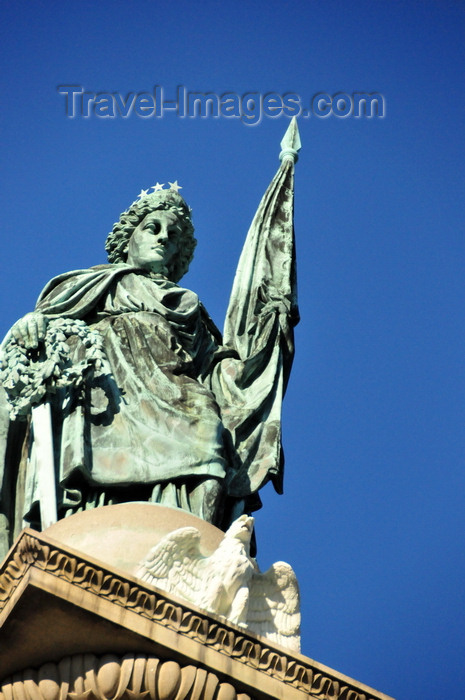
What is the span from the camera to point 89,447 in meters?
15.1

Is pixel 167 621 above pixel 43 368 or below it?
below

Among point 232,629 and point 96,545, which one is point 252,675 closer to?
point 232,629

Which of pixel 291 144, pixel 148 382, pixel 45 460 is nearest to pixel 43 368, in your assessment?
pixel 45 460

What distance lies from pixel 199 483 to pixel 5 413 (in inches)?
82.3

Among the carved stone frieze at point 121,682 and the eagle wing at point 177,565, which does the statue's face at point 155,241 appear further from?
the carved stone frieze at point 121,682

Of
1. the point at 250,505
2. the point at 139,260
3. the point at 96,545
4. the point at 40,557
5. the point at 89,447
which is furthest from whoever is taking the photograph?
the point at 139,260

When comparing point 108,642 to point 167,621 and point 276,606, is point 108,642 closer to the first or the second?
point 167,621

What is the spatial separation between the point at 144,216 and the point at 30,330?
9.40ft

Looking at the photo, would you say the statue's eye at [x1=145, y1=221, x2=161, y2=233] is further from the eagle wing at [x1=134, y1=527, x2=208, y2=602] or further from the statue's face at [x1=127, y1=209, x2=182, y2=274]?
the eagle wing at [x1=134, y1=527, x2=208, y2=602]

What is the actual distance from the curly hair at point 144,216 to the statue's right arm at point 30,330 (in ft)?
8.02

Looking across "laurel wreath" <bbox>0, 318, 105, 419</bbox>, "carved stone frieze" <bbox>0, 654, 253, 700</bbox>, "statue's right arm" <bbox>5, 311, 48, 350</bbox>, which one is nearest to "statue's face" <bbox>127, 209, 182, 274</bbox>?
"laurel wreath" <bbox>0, 318, 105, 419</bbox>

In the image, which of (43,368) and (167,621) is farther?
(43,368)

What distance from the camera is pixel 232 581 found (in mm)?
12781

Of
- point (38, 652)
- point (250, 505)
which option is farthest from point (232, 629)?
point (250, 505)
